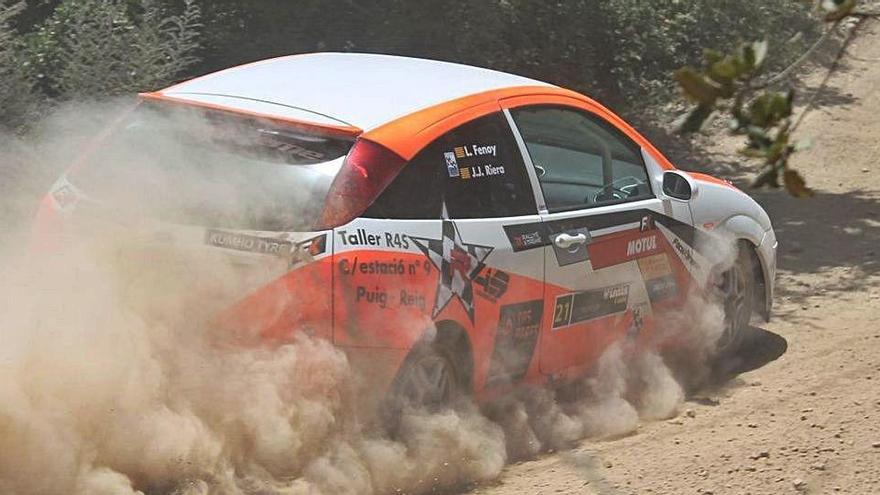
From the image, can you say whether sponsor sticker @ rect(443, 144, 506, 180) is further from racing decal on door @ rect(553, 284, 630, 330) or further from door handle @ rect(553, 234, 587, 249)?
racing decal on door @ rect(553, 284, 630, 330)

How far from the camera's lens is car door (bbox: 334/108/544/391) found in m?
5.87

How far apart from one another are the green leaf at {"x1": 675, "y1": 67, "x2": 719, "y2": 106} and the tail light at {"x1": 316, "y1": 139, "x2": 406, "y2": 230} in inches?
113

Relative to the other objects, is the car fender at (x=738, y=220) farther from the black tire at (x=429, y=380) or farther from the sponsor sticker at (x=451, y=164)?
the black tire at (x=429, y=380)

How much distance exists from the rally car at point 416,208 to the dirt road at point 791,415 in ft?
1.91

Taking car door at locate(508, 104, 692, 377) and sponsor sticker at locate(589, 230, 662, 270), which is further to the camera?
sponsor sticker at locate(589, 230, 662, 270)

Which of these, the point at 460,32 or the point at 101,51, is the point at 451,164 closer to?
the point at 101,51

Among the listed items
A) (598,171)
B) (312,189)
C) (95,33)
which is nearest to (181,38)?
(95,33)

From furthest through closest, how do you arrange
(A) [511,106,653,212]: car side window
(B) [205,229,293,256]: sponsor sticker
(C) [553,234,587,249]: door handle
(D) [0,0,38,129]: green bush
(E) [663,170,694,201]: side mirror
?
(D) [0,0,38,129]: green bush → (E) [663,170,694,201]: side mirror → (A) [511,106,653,212]: car side window → (C) [553,234,587,249]: door handle → (B) [205,229,293,256]: sponsor sticker

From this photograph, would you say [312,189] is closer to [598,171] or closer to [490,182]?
[490,182]

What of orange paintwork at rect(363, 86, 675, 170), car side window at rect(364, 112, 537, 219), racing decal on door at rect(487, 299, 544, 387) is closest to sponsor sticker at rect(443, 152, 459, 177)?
car side window at rect(364, 112, 537, 219)

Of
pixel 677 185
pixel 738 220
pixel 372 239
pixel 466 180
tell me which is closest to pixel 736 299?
pixel 738 220

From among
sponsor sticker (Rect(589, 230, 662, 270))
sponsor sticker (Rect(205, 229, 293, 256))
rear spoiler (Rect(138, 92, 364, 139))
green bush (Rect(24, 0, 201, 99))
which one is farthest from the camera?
green bush (Rect(24, 0, 201, 99))

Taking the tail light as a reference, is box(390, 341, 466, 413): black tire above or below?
below

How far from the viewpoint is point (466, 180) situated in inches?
255
